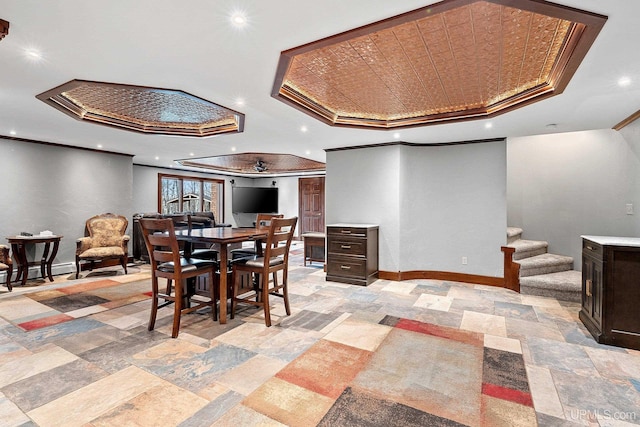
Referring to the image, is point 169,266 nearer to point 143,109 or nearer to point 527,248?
point 143,109

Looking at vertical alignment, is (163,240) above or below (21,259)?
above

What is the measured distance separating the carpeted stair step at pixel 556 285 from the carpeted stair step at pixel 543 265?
0.08 m

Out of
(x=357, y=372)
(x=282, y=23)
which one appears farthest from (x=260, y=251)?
(x=282, y=23)

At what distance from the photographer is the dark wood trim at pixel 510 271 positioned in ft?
14.4

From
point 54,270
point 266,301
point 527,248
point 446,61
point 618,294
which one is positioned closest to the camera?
point 446,61

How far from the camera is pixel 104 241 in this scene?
5.59 metres

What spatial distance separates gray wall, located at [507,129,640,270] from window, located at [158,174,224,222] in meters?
8.13

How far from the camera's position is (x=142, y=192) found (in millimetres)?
7816

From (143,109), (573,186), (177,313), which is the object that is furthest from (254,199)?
(573,186)

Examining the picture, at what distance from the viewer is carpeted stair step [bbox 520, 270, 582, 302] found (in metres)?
3.96

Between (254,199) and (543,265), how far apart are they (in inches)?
327

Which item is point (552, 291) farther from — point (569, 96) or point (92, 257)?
point (92, 257)

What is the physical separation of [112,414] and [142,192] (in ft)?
23.4

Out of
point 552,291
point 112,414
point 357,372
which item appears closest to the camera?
point 112,414
